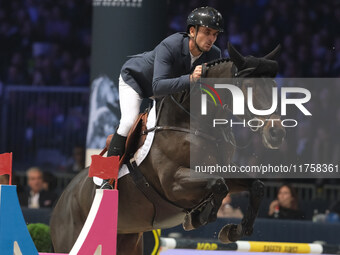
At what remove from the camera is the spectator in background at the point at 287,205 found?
8344 mm

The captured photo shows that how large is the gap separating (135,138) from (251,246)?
157 centimetres

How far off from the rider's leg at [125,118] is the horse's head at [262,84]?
3.28ft

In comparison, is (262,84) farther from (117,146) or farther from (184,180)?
(117,146)

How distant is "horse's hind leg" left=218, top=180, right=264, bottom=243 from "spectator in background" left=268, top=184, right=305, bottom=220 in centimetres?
308

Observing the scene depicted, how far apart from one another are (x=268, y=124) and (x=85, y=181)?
1.93 m

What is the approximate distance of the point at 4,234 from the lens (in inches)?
184

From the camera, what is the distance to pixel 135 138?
584 centimetres

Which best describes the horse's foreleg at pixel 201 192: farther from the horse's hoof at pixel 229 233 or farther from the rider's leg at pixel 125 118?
the rider's leg at pixel 125 118

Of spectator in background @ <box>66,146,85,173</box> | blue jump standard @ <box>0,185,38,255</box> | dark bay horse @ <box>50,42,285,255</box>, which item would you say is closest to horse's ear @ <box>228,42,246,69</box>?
dark bay horse @ <box>50,42,285,255</box>

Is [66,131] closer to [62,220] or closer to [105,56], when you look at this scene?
[105,56]

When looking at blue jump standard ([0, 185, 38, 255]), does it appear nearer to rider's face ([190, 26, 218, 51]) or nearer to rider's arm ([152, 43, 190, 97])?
rider's arm ([152, 43, 190, 97])

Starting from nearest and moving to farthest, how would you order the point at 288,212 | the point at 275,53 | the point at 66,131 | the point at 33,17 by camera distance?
the point at 275,53, the point at 288,212, the point at 66,131, the point at 33,17

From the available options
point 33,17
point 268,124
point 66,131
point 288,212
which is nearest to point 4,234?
point 268,124

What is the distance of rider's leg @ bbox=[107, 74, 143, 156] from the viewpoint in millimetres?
5816
